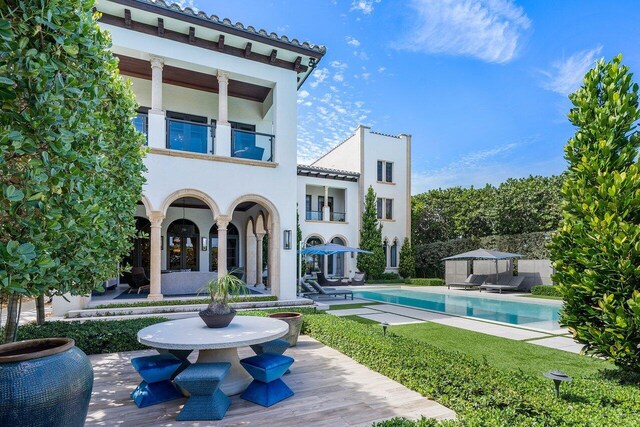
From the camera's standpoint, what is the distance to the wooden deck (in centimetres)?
409

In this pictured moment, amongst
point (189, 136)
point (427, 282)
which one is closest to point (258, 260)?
point (189, 136)

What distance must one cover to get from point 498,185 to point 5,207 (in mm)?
30913

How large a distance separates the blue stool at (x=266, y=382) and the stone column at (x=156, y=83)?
9387 mm

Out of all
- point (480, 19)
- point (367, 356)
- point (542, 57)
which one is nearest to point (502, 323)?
point (367, 356)

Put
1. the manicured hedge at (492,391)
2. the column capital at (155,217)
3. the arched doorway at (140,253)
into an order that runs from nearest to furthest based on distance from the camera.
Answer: the manicured hedge at (492,391)
the column capital at (155,217)
the arched doorway at (140,253)

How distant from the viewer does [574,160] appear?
17.2 ft

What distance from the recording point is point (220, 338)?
4508mm

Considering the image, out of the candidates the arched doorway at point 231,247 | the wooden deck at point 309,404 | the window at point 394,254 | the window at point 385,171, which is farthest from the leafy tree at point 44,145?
the window at point 394,254

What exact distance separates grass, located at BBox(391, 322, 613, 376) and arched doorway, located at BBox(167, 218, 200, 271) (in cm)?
1217

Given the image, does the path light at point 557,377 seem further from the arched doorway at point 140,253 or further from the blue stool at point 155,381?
the arched doorway at point 140,253

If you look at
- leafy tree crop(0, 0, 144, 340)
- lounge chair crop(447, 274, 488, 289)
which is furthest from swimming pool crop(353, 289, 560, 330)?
leafy tree crop(0, 0, 144, 340)

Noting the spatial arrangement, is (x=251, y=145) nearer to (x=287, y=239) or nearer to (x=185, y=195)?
(x=185, y=195)

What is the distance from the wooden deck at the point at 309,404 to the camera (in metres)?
4.09

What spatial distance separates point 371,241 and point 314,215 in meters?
5.06
